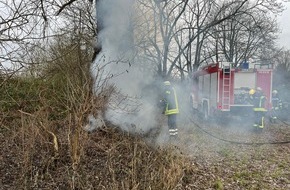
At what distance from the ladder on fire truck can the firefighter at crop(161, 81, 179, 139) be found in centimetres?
328

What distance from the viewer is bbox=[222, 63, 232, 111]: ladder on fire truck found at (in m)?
10.9

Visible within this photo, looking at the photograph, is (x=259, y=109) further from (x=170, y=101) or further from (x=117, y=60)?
(x=117, y=60)

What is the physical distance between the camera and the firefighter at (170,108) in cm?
812

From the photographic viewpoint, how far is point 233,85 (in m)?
11.0

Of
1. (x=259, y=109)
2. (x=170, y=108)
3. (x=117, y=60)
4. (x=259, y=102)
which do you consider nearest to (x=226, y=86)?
(x=259, y=102)

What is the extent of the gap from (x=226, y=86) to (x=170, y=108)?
3.50m

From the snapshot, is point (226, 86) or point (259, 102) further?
point (226, 86)

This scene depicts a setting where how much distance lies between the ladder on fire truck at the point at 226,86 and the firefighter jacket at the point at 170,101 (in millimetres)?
3276

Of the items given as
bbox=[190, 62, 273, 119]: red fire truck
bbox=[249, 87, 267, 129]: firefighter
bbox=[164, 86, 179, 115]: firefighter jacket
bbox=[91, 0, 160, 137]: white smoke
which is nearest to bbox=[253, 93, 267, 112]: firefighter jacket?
bbox=[249, 87, 267, 129]: firefighter

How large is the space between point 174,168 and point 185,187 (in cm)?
33

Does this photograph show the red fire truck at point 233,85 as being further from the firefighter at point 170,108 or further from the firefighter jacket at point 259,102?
the firefighter at point 170,108

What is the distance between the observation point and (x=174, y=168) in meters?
4.73

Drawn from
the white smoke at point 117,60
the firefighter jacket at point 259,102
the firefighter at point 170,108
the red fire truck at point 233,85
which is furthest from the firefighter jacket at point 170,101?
the red fire truck at point 233,85

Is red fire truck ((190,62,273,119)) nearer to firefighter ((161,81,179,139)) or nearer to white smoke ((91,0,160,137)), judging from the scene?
firefighter ((161,81,179,139))
